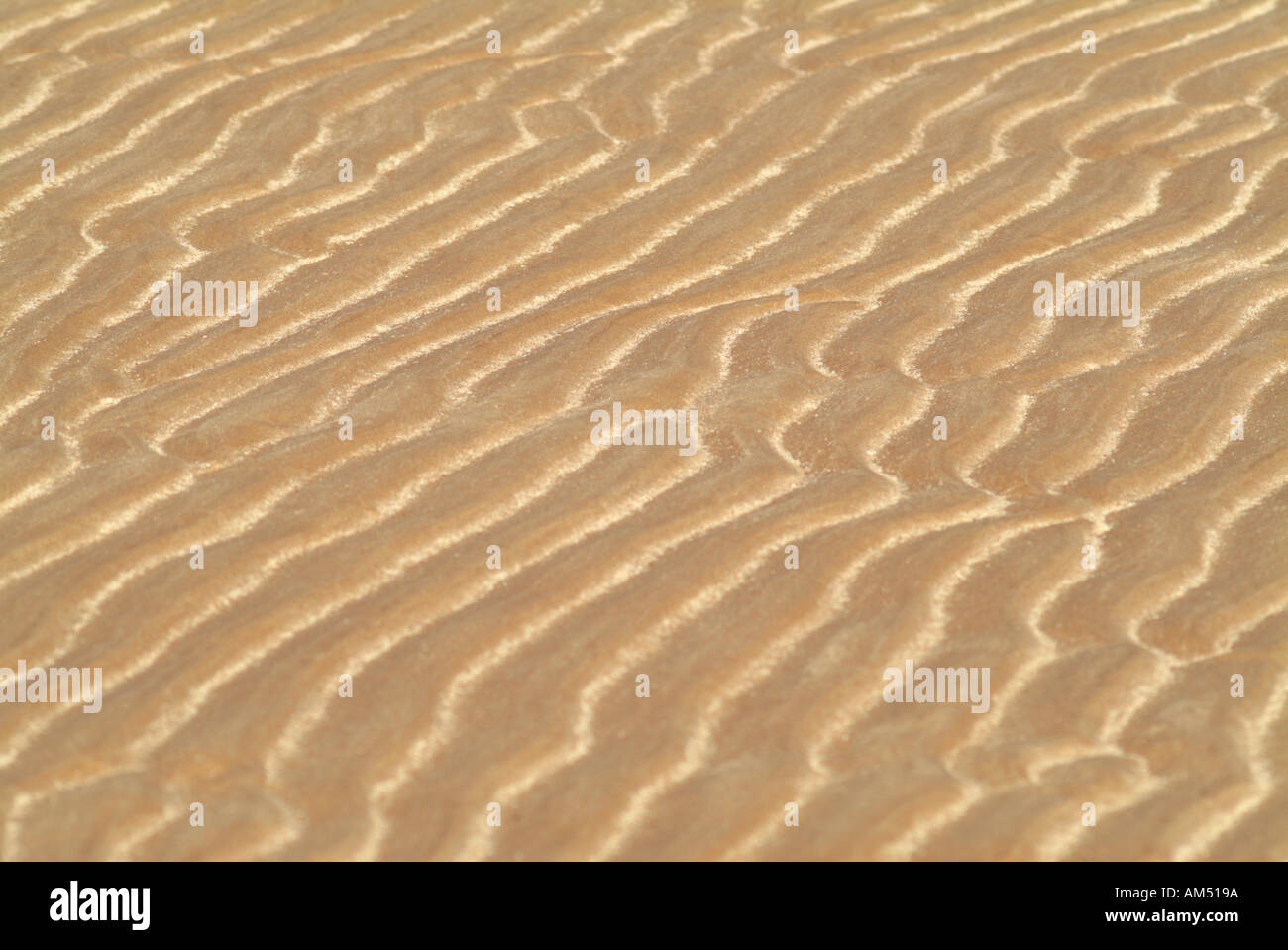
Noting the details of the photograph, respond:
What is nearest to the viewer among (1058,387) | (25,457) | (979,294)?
(25,457)

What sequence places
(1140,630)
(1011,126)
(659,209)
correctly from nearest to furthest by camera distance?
(1140,630) → (659,209) → (1011,126)
